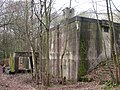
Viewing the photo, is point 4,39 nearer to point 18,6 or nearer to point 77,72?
point 18,6

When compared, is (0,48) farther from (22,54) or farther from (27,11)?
(27,11)

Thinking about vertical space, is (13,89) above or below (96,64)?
below

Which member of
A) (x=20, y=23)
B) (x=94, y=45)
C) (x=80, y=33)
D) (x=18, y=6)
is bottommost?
(x=94, y=45)

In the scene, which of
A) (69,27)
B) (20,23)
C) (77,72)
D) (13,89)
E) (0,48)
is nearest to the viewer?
(13,89)

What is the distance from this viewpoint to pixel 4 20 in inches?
699

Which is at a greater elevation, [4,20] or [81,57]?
[4,20]

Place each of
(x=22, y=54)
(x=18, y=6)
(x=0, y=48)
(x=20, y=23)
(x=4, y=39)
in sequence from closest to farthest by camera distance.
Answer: (x=18, y=6) → (x=20, y=23) → (x=22, y=54) → (x=4, y=39) → (x=0, y=48)

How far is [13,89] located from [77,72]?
4.12 meters

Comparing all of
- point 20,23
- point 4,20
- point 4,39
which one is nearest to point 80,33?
point 20,23

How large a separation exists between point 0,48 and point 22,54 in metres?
16.4

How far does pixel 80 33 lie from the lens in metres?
11.8

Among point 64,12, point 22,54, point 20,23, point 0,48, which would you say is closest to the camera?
point 64,12

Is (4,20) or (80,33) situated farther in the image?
(4,20)

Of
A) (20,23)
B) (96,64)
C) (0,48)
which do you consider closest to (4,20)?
(20,23)
